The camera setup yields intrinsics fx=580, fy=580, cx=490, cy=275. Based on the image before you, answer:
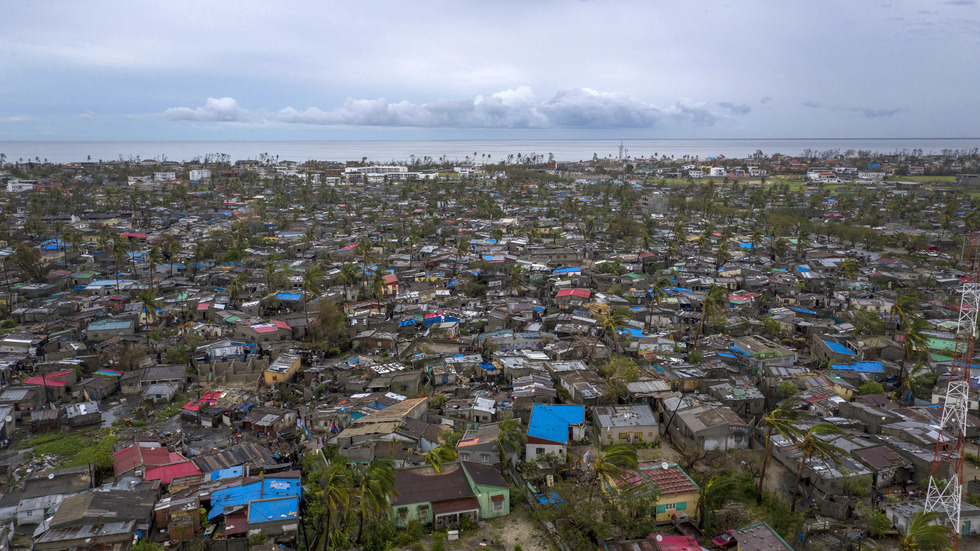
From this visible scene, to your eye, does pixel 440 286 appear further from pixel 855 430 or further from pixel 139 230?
pixel 139 230

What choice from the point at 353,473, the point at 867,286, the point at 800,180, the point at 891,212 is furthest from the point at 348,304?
the point at 800,180

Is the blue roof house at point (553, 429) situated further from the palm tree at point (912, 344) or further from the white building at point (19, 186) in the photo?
the white building at point (19, 186)

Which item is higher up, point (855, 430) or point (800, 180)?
point (800, 180)

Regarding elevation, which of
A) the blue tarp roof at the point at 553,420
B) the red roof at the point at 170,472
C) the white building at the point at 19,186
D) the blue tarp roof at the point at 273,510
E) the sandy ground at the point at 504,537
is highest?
the white building at the point at 19,186

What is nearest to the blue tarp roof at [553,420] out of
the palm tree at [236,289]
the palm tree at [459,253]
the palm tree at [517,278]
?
the palm tree at [517,278]

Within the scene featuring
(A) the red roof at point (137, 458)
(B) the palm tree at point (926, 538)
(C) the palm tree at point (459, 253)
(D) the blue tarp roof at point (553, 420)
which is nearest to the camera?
(B) the palm tree at point (926, 538)

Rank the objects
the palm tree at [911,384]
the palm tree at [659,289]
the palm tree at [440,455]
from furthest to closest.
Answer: the palm tree at [659,289], the palm tree at [911,384], the palm tree at [440,455]

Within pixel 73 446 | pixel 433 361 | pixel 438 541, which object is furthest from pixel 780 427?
pixel 73 446

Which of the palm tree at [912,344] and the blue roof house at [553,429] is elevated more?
the palm tree at [912,344]
